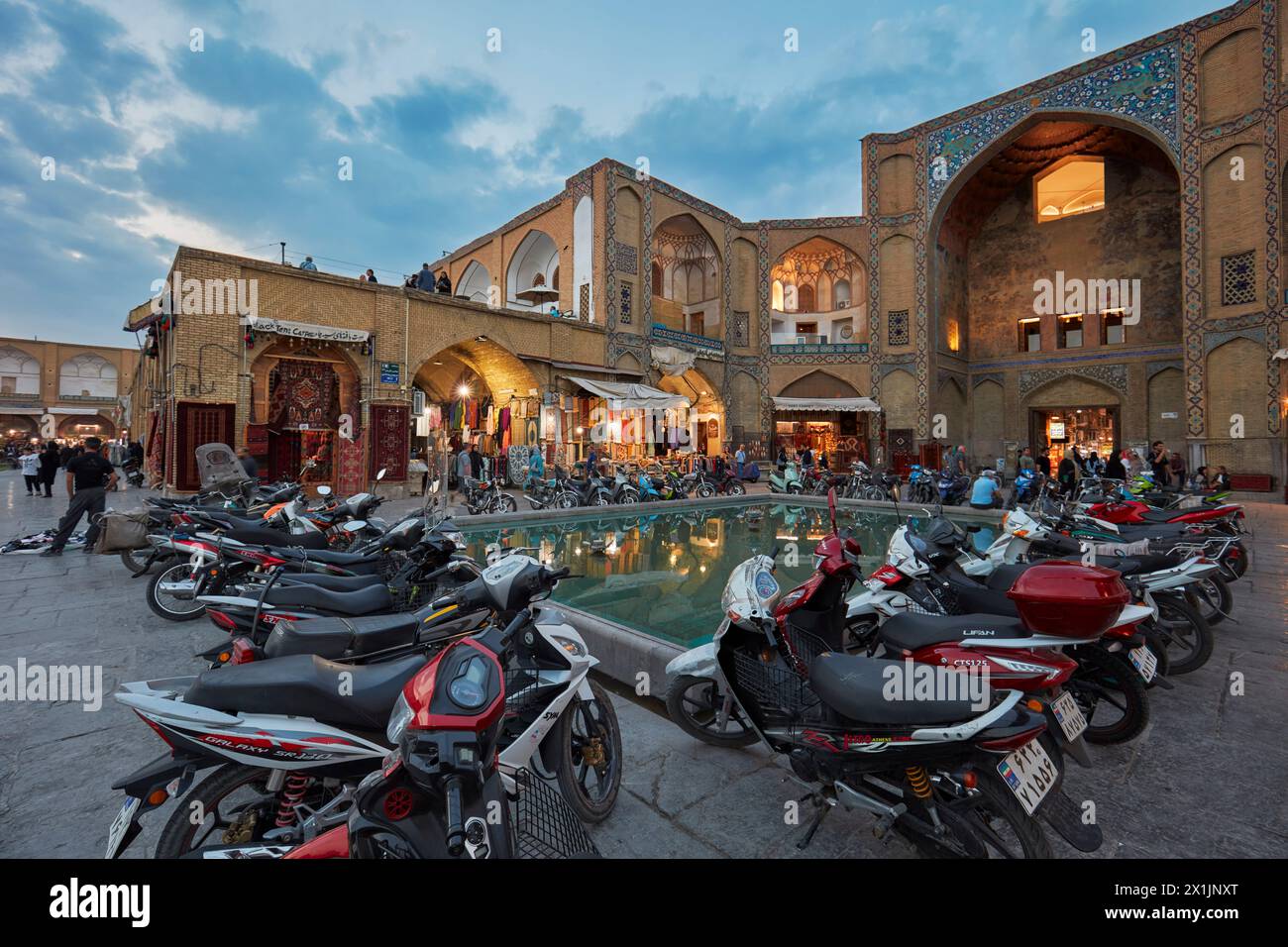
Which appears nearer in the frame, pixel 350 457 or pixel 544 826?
pixel 544 826

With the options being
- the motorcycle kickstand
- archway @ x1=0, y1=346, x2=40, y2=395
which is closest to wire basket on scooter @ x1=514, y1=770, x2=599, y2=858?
the motorcycle kickstand

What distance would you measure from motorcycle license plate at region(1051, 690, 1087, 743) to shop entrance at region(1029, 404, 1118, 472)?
84.2 ft

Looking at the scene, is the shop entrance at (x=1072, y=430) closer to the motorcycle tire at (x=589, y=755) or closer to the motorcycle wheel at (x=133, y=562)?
the motorcycle tire at (x=589, y=755)

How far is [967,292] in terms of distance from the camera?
2569 centimetres

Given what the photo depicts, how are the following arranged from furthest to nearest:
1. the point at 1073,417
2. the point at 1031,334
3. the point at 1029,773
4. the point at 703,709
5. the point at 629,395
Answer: the point at 1031,334, the point at 1073,417, the point at 629,395, the point at 703,709, the point at 1029,773

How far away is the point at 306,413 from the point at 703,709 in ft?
44.7

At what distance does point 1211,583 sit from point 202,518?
8.27 metres

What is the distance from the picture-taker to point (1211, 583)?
451 cm

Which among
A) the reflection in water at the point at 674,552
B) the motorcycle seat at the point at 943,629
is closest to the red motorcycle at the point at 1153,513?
the reflection in water at the point at 674,552

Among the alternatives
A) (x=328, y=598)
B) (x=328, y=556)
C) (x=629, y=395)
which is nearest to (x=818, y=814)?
(x=328, y=598)

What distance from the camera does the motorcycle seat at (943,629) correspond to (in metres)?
2.08

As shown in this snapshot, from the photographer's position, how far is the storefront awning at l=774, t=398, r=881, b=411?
23141 millimetres

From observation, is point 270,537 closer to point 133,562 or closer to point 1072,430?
point 133,562
